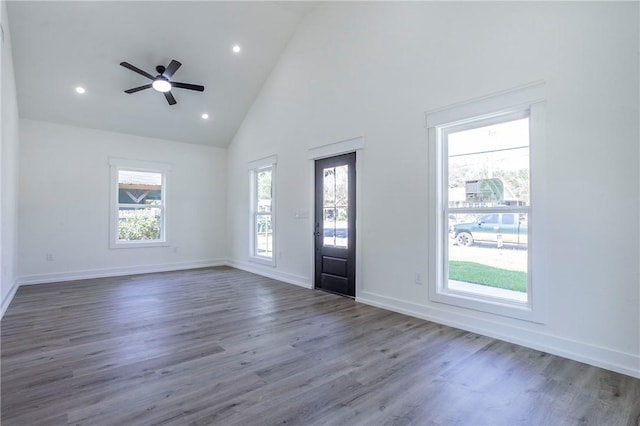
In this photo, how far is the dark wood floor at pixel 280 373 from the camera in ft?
6.27

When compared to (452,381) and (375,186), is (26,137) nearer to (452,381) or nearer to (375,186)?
(375,186)

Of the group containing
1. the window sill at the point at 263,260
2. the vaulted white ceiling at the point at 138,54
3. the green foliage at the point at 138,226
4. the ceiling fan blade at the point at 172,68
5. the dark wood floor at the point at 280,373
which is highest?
the vaulted white ceiling at the point at 138,54

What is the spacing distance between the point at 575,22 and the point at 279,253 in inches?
193

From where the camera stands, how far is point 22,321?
11.8 ft

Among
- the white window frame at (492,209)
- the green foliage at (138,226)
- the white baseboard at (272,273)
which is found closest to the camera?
the white window frame at (492,209)

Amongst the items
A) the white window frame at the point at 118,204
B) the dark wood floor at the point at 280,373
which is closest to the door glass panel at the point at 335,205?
the dark wood floor at the point at 280,373

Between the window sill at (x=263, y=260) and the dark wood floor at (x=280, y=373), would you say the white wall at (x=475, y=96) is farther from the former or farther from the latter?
the window sill at (x=263, y=260)

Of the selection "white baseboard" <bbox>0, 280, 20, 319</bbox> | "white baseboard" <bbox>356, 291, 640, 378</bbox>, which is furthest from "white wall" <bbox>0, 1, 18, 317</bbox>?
"white baseboard" <bbox>356, 291, 640, 378</bbox>

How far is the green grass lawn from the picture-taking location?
311 centimetres

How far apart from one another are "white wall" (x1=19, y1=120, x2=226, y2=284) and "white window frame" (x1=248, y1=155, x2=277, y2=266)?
1.35 m

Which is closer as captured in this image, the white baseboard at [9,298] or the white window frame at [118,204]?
the white baseboard at [9,298]

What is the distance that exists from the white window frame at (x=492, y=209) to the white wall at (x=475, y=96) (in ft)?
0.23

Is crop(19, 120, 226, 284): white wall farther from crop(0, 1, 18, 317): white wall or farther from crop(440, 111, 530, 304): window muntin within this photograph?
crop(440, 111, 530, 304): window muntin

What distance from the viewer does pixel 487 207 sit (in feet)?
10.9
